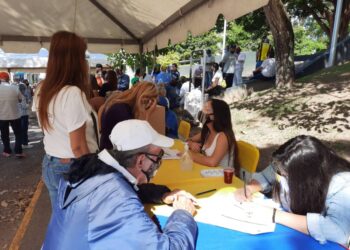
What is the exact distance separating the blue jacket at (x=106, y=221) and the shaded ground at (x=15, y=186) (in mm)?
2328

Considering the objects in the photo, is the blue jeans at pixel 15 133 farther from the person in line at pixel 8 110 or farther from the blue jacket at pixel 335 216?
the blue jacket at pixel 335 216

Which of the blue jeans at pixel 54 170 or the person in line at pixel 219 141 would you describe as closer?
the blue jeans at pixel 54 170

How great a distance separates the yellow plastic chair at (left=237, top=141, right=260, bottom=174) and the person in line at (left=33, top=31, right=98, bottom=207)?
4.69 feet

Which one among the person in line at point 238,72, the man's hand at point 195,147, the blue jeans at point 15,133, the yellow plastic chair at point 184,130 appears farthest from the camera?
the person in line at point 238,72

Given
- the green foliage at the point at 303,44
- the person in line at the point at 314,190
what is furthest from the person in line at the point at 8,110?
the green foliage at the point at 303,44

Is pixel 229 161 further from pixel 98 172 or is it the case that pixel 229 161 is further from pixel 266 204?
pixel 98 172

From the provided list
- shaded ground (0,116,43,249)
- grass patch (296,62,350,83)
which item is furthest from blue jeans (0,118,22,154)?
grass patch (296,62,350,83)

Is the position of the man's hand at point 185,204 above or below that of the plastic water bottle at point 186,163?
above

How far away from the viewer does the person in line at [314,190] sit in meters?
1.66

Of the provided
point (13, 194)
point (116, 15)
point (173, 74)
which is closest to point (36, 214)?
point (13, 194)

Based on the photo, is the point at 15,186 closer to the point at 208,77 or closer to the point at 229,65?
the point at 208,77

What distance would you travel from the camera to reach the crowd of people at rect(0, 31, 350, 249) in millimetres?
1264

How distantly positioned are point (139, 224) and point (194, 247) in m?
0.36

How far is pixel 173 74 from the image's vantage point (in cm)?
1163
